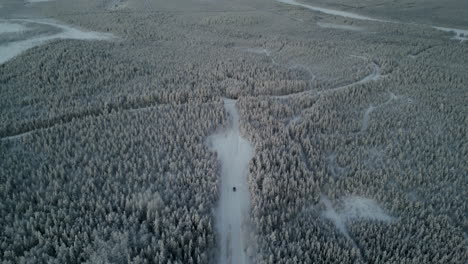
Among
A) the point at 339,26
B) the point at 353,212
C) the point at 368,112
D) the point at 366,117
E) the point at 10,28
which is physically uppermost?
the point at 10,28

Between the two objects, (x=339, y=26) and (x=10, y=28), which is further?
(x=339, y=26)

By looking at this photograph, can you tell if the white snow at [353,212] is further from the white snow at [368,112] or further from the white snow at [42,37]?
the white snow at [42,37]

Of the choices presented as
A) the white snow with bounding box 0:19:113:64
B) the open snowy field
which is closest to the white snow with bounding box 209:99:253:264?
the open snowy field

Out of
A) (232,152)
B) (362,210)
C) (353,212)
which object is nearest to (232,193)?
(232,152)

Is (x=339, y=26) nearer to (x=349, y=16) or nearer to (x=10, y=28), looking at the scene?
(x=349, y=16)

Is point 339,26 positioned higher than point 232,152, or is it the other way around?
point 339,26

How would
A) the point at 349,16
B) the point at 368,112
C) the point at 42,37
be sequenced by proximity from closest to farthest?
the point at 368,112
the point at 42,37
the point at 349,16

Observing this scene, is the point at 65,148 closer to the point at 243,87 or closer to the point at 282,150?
the point at 282,150
